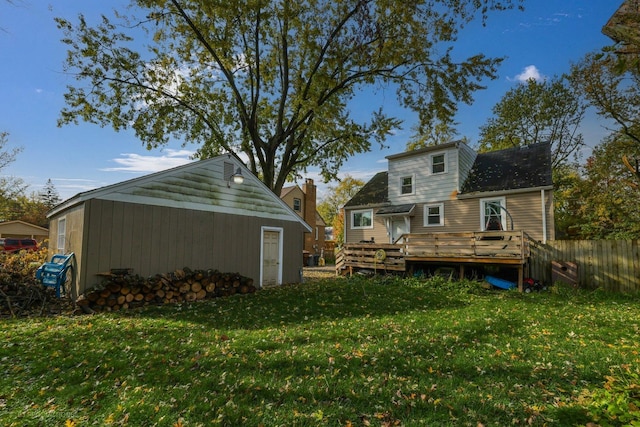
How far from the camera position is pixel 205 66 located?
15.2 m

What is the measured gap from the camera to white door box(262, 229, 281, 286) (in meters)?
11.1

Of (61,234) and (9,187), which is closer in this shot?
(61,234)

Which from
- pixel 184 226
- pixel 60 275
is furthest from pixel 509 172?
pixel 60 275

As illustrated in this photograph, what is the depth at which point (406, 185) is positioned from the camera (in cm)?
1684

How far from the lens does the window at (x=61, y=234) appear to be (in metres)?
9.12

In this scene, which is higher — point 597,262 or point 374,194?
point 374,194

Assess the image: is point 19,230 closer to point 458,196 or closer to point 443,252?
point 443,252

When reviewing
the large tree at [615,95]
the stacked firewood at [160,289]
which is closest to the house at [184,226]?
the stacked firewood at [160,289]

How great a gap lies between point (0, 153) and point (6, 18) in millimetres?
32533

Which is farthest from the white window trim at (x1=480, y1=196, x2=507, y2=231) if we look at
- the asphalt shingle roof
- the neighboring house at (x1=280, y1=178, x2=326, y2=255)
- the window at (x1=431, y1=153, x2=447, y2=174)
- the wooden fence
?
the neighboring house at (x1=280, y1=178, x2=326, y2=255)

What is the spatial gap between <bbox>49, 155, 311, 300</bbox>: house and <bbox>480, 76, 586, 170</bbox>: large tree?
731 inches

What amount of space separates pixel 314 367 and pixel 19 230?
3961 centimetres

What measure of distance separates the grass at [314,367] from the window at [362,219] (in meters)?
11.2

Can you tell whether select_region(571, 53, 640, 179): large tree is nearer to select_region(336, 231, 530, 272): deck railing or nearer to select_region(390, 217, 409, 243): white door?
select_region(336, 231, 530, 272): deck railing
